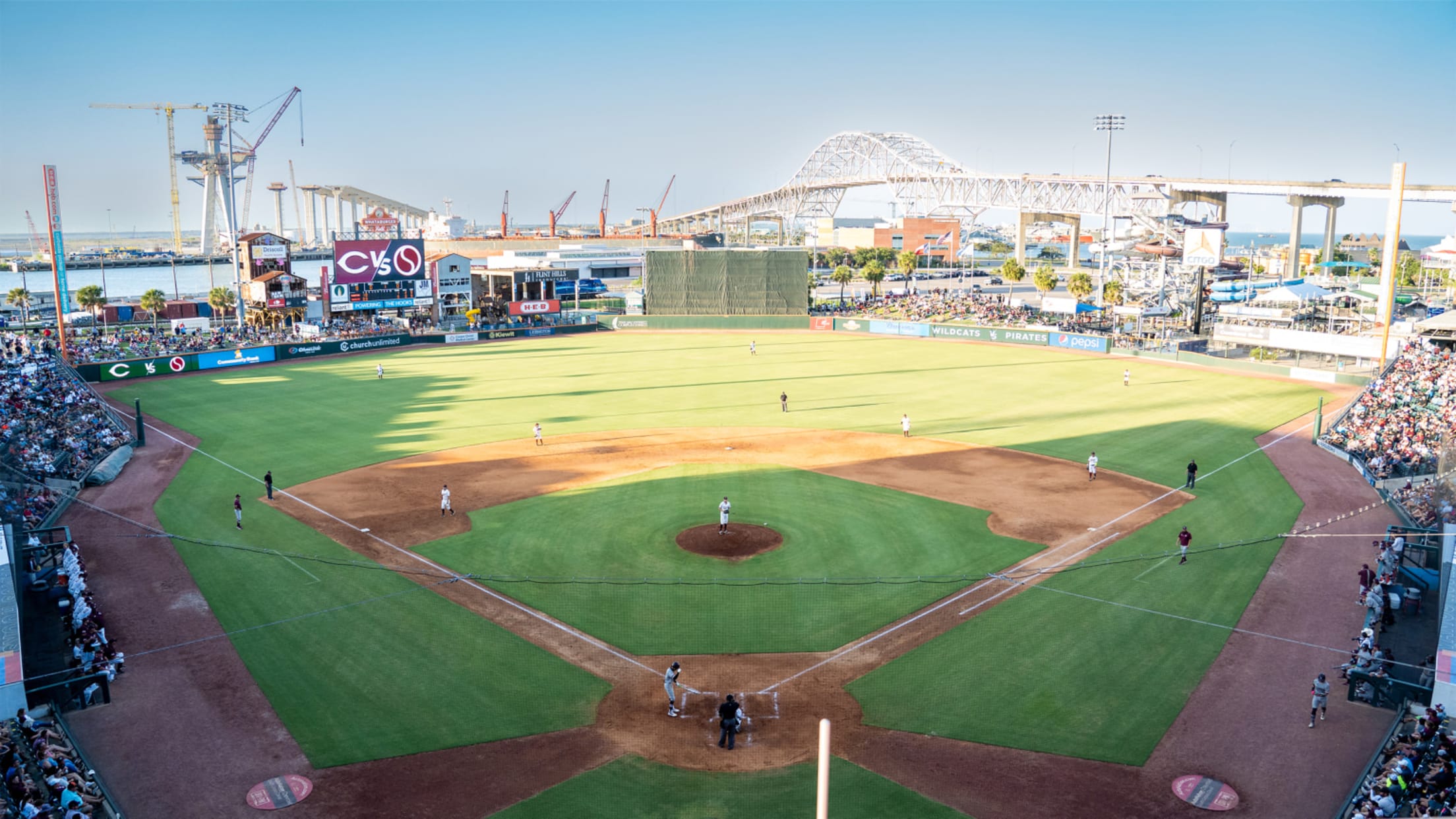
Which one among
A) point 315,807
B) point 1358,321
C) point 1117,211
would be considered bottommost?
point 315,807

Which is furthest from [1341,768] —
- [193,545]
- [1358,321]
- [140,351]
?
[140,351]

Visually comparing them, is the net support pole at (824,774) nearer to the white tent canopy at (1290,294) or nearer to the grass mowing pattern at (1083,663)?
the grass mowing pattern at (1083,663)

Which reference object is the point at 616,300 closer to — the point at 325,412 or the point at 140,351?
the point at 140,351

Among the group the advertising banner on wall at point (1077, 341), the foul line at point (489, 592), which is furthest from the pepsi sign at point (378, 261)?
the advertising banner on wall at point (1077, 341)

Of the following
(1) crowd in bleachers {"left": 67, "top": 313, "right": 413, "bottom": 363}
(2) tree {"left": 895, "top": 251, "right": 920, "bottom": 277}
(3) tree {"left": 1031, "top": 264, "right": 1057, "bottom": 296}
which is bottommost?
(1) crowd in bleachers {"left": 67, "top": 313, "right": 413, "bottom": 363}

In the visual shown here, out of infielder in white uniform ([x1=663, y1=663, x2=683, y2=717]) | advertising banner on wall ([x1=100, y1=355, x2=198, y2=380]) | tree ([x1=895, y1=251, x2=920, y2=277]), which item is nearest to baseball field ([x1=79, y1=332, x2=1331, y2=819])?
infielder in white uniform ([x1=663, y1=663, x2=683, y2=717])

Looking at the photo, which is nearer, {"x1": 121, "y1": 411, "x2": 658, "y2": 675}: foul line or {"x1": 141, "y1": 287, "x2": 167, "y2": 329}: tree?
{"x1": 121, "y1": 411, "x2": 658, "y2": 675}: foul line

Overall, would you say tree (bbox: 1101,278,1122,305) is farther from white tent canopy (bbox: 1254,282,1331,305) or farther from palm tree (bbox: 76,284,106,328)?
palm tree (bbox: 76,284,106,328)
